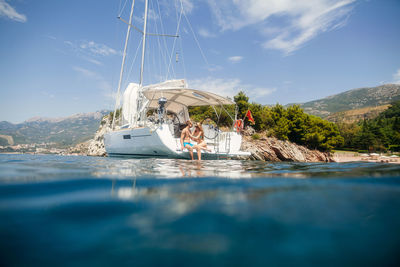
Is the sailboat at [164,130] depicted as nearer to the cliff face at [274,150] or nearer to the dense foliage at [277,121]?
the cliff face at [274,150]

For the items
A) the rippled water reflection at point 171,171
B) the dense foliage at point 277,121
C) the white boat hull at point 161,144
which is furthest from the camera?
the dense foliage at point 277,121

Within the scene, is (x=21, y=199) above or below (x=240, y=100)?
below

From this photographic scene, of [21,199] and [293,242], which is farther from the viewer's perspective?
[21,199]

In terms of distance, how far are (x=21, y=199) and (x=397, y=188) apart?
8.99ft

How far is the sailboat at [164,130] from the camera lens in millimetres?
8086

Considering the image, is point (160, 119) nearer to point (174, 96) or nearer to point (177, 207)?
point (174, 96)

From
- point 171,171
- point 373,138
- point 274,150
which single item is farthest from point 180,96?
point 373,138

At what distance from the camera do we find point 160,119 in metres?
8.06

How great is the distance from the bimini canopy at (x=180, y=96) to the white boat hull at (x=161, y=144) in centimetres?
175

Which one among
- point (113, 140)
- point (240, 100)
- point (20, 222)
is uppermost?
point (240, 100)

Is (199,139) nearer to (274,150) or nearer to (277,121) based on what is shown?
(274,150)

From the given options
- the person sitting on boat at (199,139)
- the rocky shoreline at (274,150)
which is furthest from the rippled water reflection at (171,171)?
the rocky shoreline at (274,150)

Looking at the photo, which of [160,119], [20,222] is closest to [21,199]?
[20,222]

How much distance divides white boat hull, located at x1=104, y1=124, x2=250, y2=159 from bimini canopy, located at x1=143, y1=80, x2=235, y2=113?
1745mm
